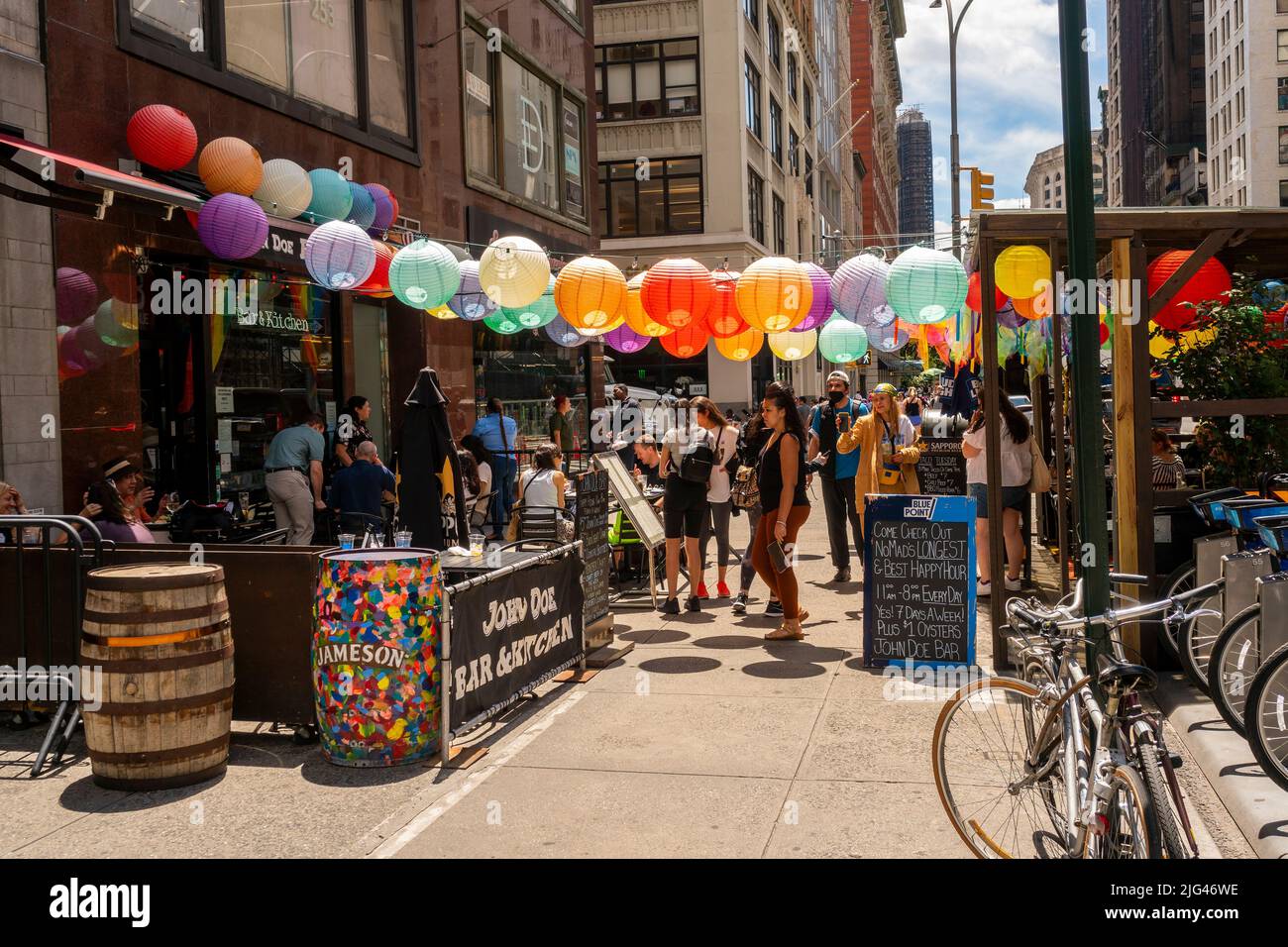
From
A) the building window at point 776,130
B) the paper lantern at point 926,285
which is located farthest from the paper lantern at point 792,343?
the building window at point 776,130

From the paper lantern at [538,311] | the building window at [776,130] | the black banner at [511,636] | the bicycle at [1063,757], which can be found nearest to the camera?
the bicycle at [1063,757]

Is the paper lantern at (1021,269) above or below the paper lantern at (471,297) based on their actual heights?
below

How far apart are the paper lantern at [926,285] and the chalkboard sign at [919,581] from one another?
233cm

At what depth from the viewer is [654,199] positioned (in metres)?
39.3

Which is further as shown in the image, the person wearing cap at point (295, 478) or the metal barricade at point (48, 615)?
the person wearing cap at point (295, 478)

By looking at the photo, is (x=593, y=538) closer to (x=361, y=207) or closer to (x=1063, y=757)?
(x=1063, y=757)

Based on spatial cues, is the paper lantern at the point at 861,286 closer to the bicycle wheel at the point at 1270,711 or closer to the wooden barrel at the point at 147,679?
the bicycle wheel at the point at 1270,711

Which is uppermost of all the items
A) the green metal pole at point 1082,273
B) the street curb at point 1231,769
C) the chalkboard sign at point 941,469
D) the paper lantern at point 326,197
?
the paper lantern at point 326,197

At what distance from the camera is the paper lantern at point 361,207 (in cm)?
1312

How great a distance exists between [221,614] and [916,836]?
3.72 metres

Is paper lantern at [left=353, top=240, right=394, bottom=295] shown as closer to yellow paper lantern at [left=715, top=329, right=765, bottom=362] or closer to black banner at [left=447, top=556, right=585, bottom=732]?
yellow paper lantern at [left=715, top=329, right=765, bottom=362]

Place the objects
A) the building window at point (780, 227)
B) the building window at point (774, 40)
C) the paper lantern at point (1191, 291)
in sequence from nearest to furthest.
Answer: the paper lantern at point (1191, 291)
the building window at point (774, 40)
the building window at point (780, 227)

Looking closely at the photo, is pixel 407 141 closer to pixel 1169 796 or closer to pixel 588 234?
pixel 588 234

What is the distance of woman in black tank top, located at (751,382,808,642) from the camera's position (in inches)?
366
